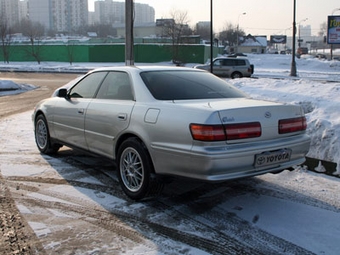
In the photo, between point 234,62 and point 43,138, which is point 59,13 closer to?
point 234,62

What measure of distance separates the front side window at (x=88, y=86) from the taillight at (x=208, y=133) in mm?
2195

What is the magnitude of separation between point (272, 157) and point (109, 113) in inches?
82.1

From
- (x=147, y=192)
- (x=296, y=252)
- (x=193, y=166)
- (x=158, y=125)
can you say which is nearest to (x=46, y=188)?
(x=147, y=192)

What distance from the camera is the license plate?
409cm

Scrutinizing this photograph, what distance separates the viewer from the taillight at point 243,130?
3.92 m

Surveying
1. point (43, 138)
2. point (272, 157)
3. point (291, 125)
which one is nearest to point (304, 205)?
point (272, 157)

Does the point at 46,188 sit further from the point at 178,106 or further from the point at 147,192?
the point at 178,106

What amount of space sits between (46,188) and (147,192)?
147 centimetres

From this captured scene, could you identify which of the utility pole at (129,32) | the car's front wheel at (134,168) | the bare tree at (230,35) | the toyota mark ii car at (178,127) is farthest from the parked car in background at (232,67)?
the bare tree at (230,35)

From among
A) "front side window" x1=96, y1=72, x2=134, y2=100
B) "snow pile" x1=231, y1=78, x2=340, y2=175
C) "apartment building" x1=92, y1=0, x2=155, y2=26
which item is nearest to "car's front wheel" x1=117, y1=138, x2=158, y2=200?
"front side window" x1=96, y1=72, x2=134, y2=100

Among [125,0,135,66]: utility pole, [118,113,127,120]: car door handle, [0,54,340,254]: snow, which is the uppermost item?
[125,0,135,66]: utility pole

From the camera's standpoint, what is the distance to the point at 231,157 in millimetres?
3869

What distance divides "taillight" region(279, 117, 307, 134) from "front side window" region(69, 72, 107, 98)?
2581 mm

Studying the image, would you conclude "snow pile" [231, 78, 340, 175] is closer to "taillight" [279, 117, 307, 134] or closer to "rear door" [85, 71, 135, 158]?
"taillight" [279, 117, 307, 134]
